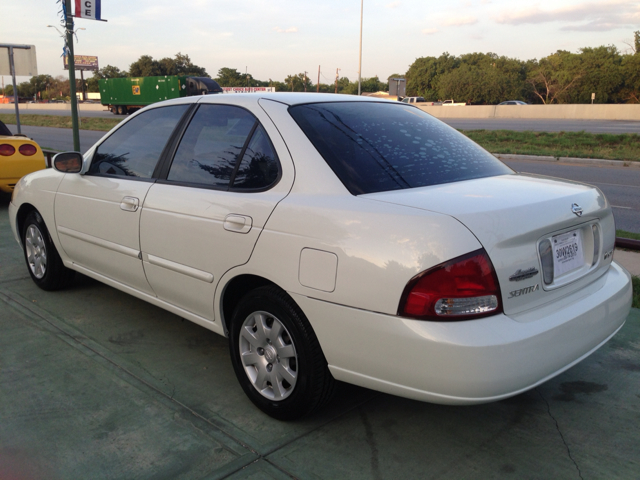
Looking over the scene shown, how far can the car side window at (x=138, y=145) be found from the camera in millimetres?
3684

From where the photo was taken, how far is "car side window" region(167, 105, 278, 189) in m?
2.98

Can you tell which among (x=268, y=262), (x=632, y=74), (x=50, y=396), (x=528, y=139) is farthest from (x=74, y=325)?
(x=632, y=74)

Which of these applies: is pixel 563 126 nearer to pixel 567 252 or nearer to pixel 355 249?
pixel 567 252

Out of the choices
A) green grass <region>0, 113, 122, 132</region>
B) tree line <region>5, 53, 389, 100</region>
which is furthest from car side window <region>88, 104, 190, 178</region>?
tree line <region>5, 53, 389, 100</region>

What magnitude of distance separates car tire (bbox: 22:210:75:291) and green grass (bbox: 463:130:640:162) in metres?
13.6

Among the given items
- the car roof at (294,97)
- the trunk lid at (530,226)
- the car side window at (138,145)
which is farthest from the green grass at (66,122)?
the trunk lid at (530,226)

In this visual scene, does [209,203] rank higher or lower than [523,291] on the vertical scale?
higher

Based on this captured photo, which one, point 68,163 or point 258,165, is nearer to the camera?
point 258,165

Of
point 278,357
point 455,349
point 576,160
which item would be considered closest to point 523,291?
point 455,349

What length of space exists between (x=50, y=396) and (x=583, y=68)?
7253 centimetres

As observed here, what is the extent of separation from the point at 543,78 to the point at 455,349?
7127cm

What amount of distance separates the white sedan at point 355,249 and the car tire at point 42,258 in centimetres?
102

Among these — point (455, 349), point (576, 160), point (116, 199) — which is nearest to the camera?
point (455, 349)

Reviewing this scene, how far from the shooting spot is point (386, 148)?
9.70 ft
